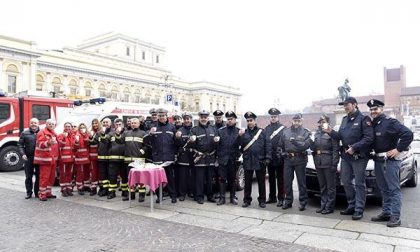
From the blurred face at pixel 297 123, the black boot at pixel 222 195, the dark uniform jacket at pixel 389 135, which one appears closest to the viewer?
the dark uniform jacket at pixel 389 135

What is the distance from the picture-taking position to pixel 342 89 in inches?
1171

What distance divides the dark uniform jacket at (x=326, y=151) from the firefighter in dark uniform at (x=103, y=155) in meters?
4.99

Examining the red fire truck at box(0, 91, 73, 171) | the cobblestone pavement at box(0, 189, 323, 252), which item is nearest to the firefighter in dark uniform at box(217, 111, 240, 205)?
the cobblestone pavement at box(0, 189, 323, 252)

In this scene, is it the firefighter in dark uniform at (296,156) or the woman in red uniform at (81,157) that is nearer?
the firefighter in dark uniform at (296,156)

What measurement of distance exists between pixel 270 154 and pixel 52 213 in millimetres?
4755

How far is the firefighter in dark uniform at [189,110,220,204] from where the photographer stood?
27.3 ft

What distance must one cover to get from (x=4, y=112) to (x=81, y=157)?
7.26 meters

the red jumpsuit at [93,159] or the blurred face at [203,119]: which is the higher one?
the blurred face at [203,119]

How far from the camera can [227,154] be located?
826 centimetres

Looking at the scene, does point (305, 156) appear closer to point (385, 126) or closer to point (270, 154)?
point (270, 154)

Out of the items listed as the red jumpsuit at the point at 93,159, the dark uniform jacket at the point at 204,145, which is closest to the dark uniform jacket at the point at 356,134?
the dark uniform jacket at the point at 204,145

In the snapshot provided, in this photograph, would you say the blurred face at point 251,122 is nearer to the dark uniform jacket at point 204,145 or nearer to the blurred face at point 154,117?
the dark uniform jacket at point 204,145

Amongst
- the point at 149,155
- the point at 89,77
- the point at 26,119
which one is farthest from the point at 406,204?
the point at 89,77

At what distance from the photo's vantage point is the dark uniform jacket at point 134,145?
8555 millimetres
